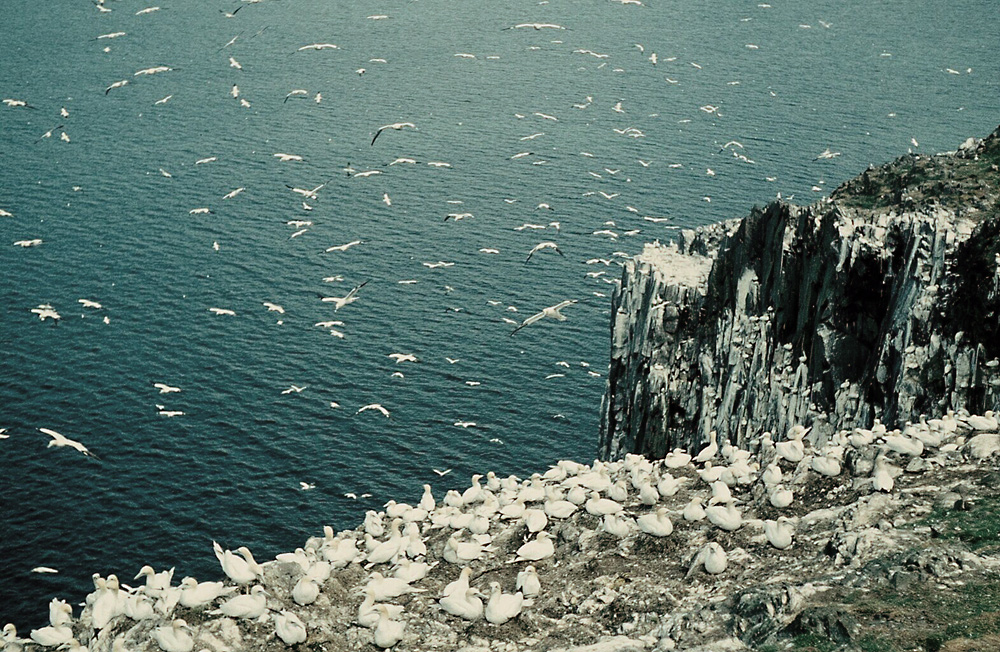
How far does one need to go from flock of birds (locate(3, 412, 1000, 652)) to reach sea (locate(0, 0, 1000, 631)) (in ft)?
161

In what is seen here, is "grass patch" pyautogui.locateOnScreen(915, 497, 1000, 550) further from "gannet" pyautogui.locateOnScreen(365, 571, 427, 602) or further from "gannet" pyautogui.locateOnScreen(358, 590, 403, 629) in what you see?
"gannet" pyautogui.locateOnScreen(358, 590, 403, 629)

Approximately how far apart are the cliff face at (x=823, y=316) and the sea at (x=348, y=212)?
22.3m

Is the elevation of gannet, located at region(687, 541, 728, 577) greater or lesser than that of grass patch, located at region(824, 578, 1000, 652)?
lesser

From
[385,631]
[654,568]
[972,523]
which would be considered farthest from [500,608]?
[972,523]

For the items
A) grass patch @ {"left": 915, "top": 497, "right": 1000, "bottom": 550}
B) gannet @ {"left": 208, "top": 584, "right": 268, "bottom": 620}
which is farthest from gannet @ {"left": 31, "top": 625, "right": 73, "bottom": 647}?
grass patch @ {"left": 915, "top": 497, "right": 1000, "bottom": 550}

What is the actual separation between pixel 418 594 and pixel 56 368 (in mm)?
79616

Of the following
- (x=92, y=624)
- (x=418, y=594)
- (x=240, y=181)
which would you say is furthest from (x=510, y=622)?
(x=240, y=181)

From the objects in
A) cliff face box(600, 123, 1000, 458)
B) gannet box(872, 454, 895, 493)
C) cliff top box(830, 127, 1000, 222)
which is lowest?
cliff face box(600, 123, 1000, 458)

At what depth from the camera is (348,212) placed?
123 metres

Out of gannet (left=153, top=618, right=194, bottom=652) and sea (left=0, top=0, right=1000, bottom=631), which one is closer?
gannet (left=153, top=618, right=194, bottom=652)

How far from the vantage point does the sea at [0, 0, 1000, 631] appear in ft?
285

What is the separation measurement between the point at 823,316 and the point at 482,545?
31.1 m

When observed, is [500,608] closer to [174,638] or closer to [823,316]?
[174,638]

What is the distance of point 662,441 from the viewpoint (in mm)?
64250
